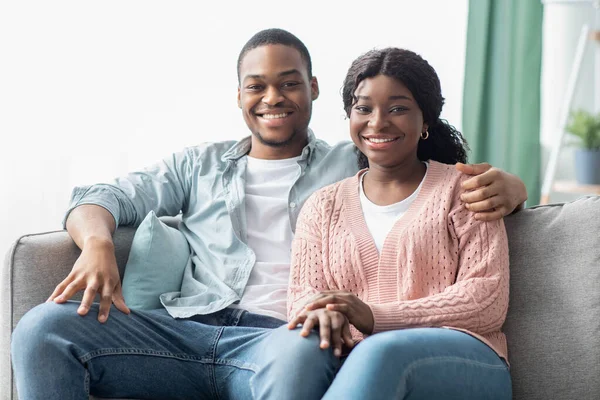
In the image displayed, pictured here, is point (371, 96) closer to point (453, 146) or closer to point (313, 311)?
point (453, 146)

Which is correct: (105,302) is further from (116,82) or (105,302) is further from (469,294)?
(116,82)

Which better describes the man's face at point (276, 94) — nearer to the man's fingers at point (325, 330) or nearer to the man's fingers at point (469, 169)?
the man's fingers at point (469, 169)

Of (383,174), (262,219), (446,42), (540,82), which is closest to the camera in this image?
(383,174)

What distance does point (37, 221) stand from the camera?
2.34m

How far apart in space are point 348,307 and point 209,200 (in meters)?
0.69

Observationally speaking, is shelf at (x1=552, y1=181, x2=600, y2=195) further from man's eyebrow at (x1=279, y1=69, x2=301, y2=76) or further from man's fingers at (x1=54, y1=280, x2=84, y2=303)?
man's fingers at (x1=54, y1=280, x2=84, y2=303)

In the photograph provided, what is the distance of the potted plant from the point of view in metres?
3.49

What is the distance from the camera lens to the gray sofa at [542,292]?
63.1 inches

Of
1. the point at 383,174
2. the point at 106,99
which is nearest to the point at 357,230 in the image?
the point at 383,174

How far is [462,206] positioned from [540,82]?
78.7 inches

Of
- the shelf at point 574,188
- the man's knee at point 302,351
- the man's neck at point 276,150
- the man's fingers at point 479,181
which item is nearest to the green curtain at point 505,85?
the shelf at point 574,188

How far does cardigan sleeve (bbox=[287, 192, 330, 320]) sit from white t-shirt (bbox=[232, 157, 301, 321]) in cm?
12

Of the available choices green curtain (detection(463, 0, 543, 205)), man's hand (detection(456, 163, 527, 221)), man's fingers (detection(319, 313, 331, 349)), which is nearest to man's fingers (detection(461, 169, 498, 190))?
man's hand (detection(456, 163, 527, 221))

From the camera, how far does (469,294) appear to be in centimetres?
153
